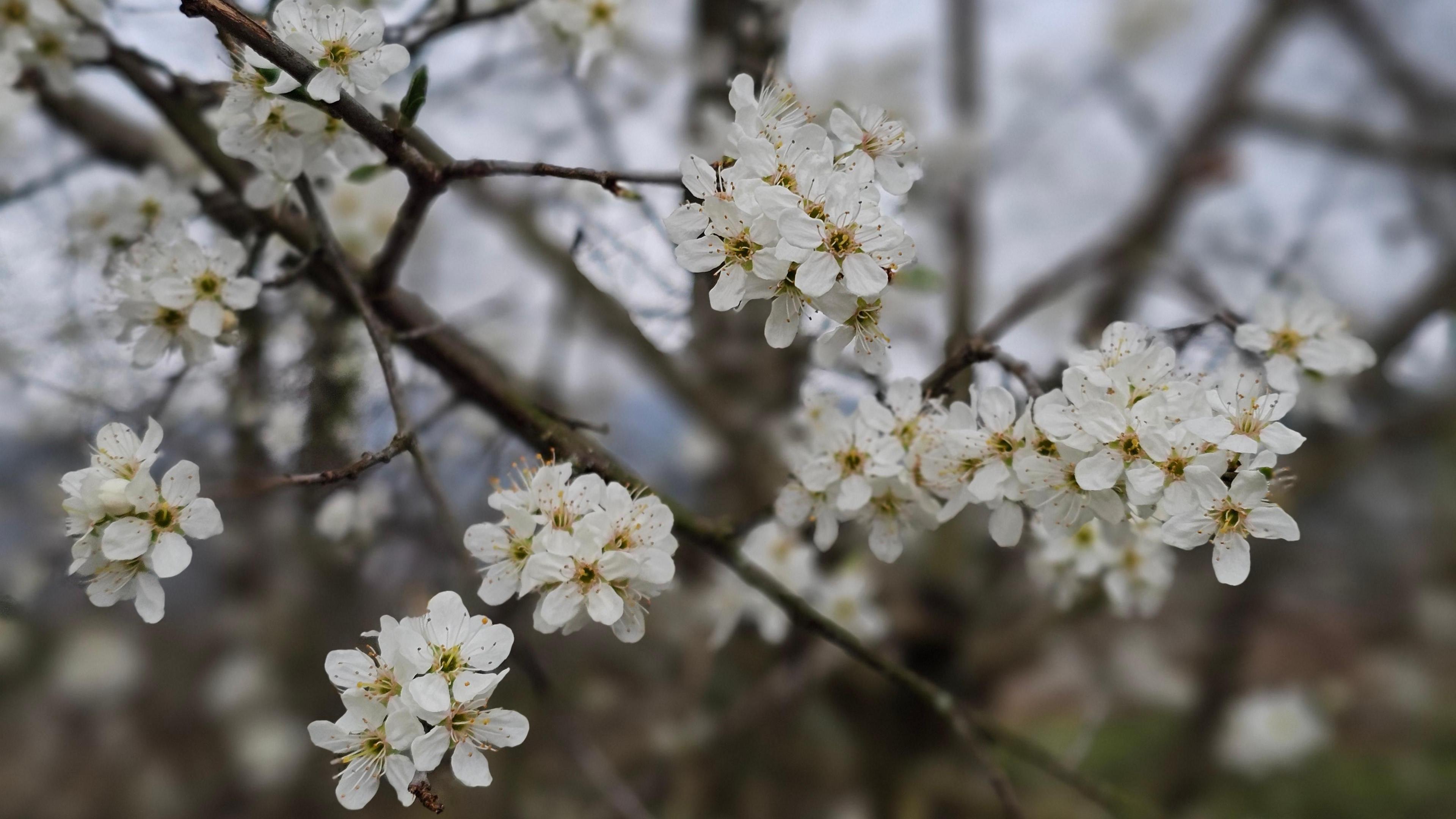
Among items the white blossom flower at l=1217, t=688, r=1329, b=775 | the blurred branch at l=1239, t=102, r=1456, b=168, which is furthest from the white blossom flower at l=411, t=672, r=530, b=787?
the white blossom flower at l=1217, t=688, r=1329, b=775

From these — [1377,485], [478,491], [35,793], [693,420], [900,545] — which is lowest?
[35,793]

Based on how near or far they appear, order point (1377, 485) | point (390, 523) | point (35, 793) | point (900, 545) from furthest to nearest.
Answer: point (1377, 485) < point (35, 793) < point (390, 523) < point (900, 545)

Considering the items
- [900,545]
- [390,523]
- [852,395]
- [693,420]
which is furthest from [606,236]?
[693,420]

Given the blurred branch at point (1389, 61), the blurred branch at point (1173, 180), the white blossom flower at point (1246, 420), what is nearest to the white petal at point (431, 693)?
the white blossom flower at point (1246, 420)

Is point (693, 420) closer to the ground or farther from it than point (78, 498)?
closer to the ground

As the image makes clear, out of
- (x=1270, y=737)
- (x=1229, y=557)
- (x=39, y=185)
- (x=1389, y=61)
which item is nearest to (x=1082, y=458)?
(x=1229, y=557)

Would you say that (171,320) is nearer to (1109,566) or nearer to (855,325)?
(855,325)

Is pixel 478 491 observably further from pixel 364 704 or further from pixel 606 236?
pixel 364 704

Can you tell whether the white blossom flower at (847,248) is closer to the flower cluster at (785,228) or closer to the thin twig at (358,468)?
the flower cluster at (785,228)
